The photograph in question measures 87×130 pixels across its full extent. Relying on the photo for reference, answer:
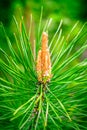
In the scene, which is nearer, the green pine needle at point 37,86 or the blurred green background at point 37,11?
the green pine needle at point 37,86

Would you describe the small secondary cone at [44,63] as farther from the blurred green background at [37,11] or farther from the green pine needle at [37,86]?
the blurred green background at [37,11]

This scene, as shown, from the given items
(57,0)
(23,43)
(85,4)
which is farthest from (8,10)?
(23,43)

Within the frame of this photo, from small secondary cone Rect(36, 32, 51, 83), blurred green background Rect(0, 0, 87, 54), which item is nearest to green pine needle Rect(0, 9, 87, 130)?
small secondary cone Rect(36, 32, 51, 83)

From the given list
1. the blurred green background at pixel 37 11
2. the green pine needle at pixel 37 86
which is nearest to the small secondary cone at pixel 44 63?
the green pine needle at pixel 37 86

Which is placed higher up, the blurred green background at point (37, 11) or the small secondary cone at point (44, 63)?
the blurred green background at point (37, 11)

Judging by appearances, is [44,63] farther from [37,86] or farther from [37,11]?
[37,11]

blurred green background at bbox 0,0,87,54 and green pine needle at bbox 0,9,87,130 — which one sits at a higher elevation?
blurred green background at bbox 0,0,87,54

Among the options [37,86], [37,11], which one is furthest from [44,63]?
[37,11]

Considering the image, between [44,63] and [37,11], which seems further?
[37,11]

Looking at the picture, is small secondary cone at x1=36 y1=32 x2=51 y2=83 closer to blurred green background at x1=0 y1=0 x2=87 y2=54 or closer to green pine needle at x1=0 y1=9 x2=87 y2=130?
green pine needle at x1=0 y1=9 x2=87 y2=130
